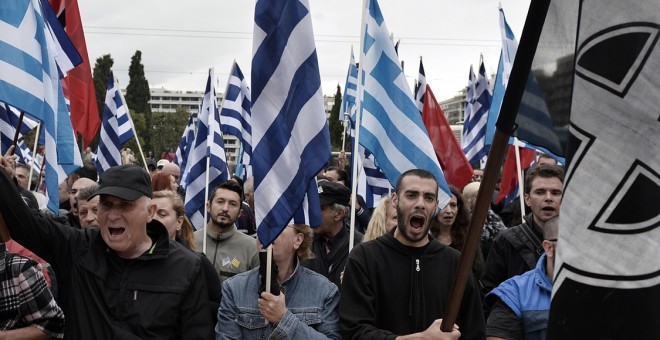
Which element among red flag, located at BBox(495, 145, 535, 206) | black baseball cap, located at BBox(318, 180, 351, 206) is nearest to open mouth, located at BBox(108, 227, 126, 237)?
black baseball cap, located at BBox(318, 180, 351, 206)

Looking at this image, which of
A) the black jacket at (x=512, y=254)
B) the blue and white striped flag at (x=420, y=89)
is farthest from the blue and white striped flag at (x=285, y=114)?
the blue and white striped flag at (x=420, y=89)

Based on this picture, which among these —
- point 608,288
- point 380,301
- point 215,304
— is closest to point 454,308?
point 608,288

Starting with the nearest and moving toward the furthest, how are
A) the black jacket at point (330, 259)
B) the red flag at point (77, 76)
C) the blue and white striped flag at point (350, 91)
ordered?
the black jacket at point (330, 259)
the red flag at point (77, 76)
the blue and white striped flag at point (350, 91)

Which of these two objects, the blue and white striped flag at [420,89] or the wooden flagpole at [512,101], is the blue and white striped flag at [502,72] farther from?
the wooden flagpole at [512,101]

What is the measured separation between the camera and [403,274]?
181 inches

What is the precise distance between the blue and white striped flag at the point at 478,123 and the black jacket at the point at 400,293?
27.3ft

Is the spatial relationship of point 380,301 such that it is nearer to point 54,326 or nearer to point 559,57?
point 54,326

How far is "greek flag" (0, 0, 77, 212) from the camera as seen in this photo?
5945 mm

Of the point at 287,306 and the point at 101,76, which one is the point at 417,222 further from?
the point at 101,76

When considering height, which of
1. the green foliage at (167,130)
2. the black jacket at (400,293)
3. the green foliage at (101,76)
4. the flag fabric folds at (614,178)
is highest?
the green foliage at (101,76)

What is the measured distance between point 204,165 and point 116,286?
6600mm

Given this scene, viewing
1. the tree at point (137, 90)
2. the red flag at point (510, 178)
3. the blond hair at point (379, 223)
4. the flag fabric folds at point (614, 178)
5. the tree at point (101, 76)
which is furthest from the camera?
the tree at point (137, 90)

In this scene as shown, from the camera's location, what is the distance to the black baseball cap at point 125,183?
4.01 metres

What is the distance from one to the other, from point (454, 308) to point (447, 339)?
0.71m
